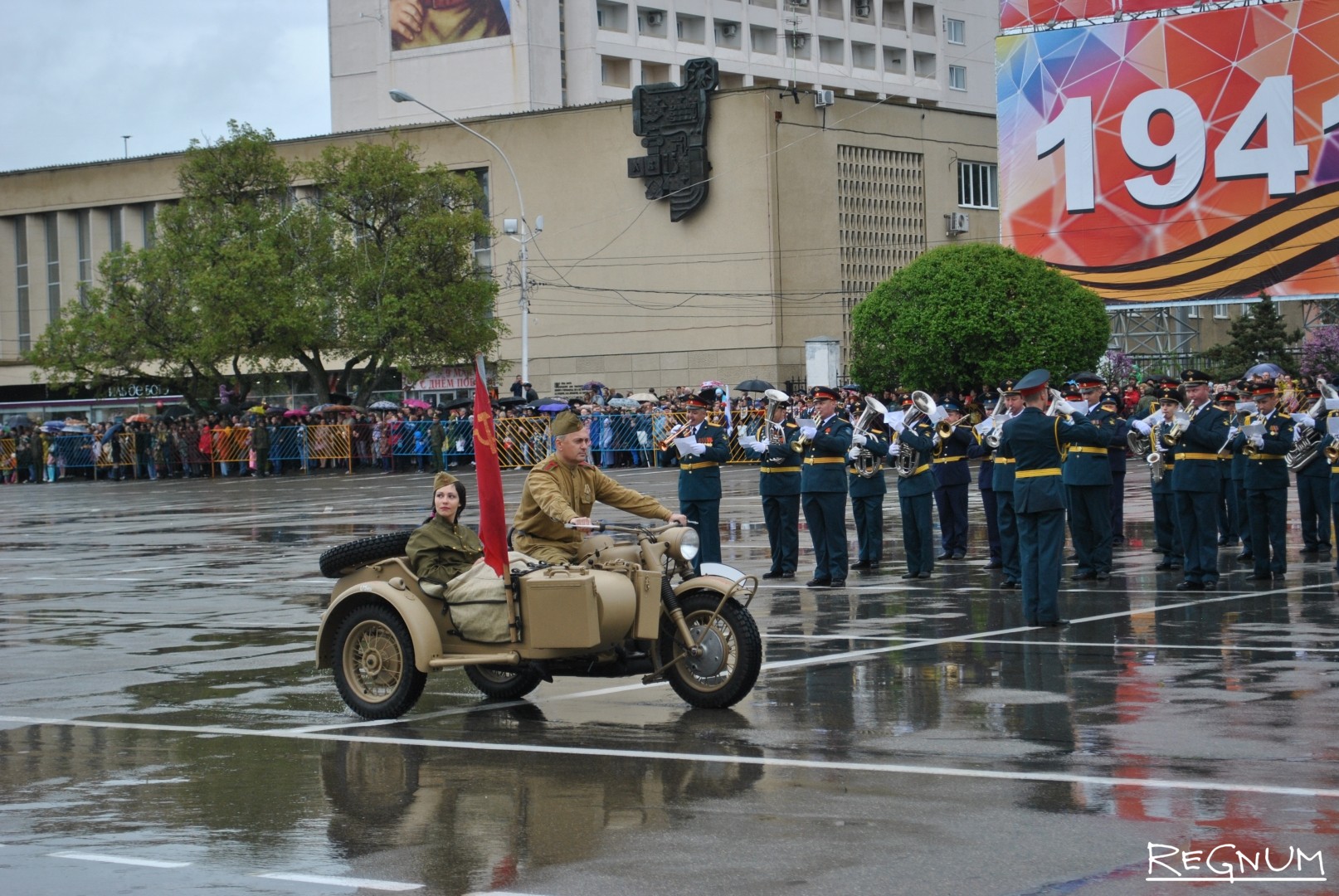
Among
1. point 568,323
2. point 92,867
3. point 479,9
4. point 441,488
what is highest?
point 479,9

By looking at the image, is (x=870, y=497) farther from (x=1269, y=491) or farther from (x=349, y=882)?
(x=349, y=882)

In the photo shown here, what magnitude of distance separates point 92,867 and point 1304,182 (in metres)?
49.8

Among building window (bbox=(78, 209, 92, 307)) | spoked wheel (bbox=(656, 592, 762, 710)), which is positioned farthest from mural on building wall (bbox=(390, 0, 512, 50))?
spoked wheel (bbox=(656, 592, 762, 710))

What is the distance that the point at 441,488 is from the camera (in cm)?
1065

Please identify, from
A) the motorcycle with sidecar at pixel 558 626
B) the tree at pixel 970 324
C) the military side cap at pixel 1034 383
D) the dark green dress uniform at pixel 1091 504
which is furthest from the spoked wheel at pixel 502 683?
the tree at pixel 970 324

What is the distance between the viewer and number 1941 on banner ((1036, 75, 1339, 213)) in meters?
51.2

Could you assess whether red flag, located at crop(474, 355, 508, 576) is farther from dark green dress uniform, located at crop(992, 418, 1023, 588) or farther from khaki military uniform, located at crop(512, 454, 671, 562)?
dark green dress uniform, located at crop(992, 418, 1023, 588)

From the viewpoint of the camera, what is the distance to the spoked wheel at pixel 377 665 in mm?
10211

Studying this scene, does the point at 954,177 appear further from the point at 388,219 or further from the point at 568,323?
the point at 388,219

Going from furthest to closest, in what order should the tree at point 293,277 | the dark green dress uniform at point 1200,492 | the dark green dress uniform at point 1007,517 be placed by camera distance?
the tree at point 293,277 < the dark green dress uniform at point 1007,517 < the dark green dress uniform at point 1200,492

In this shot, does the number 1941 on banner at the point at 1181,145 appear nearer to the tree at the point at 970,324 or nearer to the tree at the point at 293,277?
the tree at the point at 970,324

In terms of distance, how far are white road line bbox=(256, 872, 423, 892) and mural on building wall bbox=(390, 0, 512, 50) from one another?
71.9 metres

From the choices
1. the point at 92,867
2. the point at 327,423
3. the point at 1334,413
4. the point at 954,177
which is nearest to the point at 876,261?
the point at 954,177

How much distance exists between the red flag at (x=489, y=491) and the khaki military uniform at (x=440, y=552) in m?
0.23
